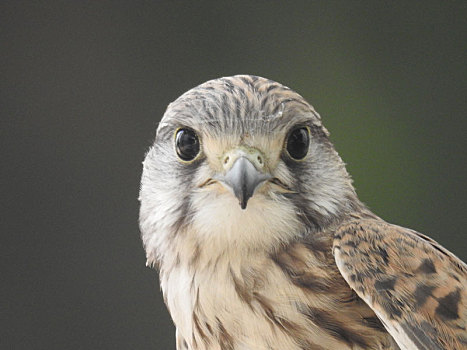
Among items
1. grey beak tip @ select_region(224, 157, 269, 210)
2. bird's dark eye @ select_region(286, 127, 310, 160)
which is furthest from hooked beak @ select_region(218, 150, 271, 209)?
bird's dark eye @ select_region(286, 127, 310, 160)

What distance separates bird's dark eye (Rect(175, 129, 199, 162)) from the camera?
62.5 inches

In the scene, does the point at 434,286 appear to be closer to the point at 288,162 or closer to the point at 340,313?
the point at 340,313

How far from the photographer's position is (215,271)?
5.01 feet

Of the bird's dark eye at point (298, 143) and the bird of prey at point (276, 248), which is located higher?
the bird's dark eye at point (298, 143)

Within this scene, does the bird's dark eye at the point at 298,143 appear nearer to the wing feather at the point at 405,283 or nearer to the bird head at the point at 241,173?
the bird head at the point at 241,173

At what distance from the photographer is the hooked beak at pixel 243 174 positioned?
4.53 feet

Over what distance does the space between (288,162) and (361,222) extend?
211 millimetres

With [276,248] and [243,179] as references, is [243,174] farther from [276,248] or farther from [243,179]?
[276,248]

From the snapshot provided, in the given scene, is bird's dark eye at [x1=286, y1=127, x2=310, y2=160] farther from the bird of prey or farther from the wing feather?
the wing feather

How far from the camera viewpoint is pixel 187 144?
63.1 inches

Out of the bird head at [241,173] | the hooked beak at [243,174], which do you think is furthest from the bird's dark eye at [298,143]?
the hooked beak at [243,174]

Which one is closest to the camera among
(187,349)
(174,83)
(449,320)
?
(449,320)

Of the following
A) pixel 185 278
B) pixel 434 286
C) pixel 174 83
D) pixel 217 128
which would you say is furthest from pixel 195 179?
pixel 174 83

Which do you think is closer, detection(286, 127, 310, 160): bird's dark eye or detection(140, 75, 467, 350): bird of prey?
detection(140, 75, 467, 350): bird of prey
